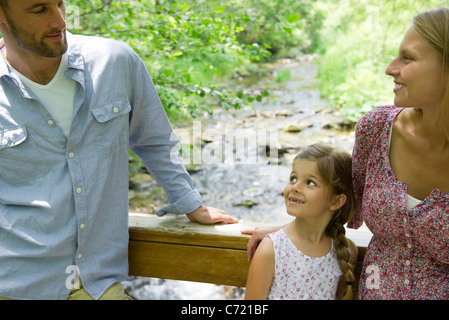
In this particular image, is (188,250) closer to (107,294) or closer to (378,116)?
(107,294)

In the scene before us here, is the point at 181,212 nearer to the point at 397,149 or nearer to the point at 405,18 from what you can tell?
the point at 397,149

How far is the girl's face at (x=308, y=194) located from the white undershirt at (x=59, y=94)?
682 mm

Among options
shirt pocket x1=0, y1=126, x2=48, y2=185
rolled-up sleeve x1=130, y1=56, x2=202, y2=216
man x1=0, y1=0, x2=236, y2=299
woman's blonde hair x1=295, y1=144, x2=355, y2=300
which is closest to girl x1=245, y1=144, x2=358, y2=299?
woman's blonde hair x1=295, y1=144, x2=355, y2=300

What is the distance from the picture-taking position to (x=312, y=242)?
4.46 ft

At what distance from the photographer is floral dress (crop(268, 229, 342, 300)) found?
1312mm

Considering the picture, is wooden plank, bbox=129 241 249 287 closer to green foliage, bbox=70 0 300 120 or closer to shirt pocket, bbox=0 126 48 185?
shirt pocket, bbox=0 126 48 185

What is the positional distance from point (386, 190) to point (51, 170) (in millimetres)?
936

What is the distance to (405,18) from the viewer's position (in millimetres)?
7223

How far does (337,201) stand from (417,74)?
0.41 m

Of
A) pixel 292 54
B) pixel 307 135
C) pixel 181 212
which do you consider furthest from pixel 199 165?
pixel 292 54

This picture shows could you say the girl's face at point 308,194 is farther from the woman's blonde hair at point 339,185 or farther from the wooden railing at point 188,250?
the wooden railing at point 188,250

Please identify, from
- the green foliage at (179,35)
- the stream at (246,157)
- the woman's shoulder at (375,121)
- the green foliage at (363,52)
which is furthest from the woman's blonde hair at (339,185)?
the green foliage at (363,52)

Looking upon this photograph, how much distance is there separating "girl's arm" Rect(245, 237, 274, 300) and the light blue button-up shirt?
A: 0.44m

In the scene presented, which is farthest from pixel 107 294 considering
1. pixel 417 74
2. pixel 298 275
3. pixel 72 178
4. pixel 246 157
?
pixel 246 157
